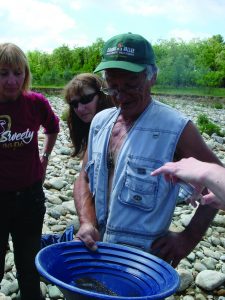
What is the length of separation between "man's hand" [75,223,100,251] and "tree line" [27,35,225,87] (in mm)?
41785

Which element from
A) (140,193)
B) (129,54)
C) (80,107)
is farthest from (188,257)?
(129,54)

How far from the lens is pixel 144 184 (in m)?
2.12

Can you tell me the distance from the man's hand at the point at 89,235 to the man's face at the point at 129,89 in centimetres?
58

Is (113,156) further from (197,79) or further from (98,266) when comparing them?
(197,79)

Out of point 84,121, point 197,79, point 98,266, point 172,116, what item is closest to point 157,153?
point 172,116

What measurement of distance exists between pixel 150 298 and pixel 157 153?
2.65ft

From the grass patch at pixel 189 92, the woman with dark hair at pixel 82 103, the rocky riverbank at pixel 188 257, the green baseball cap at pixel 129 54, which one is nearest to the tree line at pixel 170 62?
the grass patch at pixel 189 92

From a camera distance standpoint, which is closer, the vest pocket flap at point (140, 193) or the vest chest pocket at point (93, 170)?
the vest pocket flap at point (140, 193)

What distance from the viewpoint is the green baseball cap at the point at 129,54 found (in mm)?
2166

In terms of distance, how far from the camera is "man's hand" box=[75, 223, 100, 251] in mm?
1975

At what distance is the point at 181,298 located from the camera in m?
3.73

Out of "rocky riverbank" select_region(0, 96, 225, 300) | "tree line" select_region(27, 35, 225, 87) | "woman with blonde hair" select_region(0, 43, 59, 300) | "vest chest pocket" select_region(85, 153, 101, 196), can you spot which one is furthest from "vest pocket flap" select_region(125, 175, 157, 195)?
"tree line" select_region(27, 35, 225, 87)

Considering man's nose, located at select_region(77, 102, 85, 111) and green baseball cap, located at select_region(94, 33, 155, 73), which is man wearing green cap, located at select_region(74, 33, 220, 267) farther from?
man's nose, located at select_region(77, 102, 85, 111)

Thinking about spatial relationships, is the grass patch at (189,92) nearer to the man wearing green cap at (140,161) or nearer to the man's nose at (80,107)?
the man's nose at (80,107)
